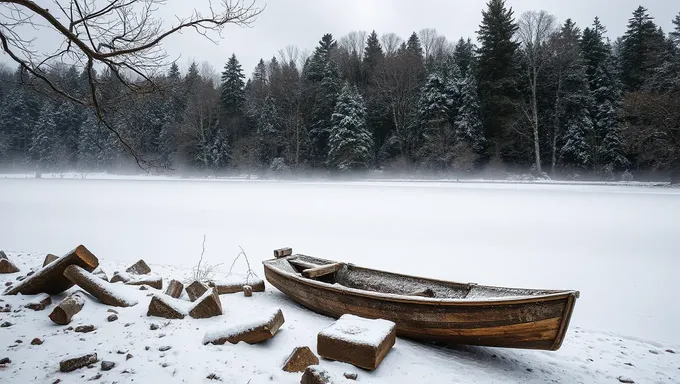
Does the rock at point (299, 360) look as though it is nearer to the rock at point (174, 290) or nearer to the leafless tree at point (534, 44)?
the rock at point (174, 290)

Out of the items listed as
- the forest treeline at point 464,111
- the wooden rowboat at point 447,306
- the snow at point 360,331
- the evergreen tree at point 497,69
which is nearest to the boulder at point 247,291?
the wooden rowboat at point 447,306

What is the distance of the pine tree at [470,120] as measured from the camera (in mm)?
25656

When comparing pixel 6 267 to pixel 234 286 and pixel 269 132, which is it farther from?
pixel 269 132

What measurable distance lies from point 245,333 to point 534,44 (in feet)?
100

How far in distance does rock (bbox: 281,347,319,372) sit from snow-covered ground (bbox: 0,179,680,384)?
0.28 feet

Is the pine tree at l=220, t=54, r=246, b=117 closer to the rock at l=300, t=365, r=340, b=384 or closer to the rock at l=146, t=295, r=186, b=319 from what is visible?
the rock at l=146, t=295, r=186, b=319

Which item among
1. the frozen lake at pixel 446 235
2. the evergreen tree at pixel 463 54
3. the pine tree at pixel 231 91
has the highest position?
the evergreen tree at pixel 463 54

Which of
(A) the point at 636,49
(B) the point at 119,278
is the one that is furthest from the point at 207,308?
(A) the point at 636,49

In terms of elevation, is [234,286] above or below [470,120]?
below

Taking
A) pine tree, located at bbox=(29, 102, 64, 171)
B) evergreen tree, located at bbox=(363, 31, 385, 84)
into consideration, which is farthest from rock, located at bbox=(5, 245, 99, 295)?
pine tree, located at bbox=(29, 102, 64, 171)

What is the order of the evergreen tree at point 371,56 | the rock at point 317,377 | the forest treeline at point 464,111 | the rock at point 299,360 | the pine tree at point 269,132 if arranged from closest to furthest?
1. the rock at point 317,377
2. the rock at point 299,360
3. the forest treeline at point 464,111
4. the pine tree at point 269,132
5. the evergreen tree at point 371,56

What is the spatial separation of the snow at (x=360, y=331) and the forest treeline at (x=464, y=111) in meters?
16.9

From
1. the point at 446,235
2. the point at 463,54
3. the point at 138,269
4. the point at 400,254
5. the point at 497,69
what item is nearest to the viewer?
the point at 138,269

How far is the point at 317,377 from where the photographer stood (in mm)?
2512
